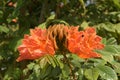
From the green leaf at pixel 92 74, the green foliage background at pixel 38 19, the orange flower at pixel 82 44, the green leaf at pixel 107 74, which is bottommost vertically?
the green foliage background at pixel 38 19

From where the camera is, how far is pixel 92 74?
1.62m

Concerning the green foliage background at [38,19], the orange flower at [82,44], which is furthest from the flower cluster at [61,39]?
the green foliage background at [38,19]

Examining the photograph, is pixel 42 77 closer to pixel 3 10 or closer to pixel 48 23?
pixel 48 23

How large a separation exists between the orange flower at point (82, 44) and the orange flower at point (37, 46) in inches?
3.2

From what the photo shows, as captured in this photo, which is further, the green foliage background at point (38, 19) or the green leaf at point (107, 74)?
the green foliage background at point (38, 19)

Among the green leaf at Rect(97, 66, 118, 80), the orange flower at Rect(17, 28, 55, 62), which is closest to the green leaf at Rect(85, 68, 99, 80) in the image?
the green leaf at Rect(97, 66, 118, 80)

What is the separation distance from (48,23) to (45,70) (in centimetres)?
105

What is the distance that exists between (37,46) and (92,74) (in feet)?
0.84

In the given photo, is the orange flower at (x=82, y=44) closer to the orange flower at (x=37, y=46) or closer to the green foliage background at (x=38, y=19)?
the orange flower at (x=37, y=46)

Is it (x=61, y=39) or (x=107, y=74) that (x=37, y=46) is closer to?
(x=61, y=39)

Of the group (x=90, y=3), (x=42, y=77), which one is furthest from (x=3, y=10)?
(x=42, y=77)

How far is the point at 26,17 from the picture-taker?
3.11 metres

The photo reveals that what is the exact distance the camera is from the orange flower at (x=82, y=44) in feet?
5.41

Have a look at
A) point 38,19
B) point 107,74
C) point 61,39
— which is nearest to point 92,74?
point 107,74
